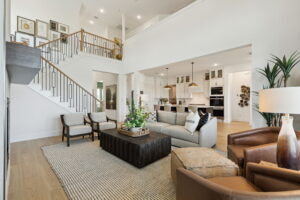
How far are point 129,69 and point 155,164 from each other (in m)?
5.53

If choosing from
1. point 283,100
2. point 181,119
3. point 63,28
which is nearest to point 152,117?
point 181,119

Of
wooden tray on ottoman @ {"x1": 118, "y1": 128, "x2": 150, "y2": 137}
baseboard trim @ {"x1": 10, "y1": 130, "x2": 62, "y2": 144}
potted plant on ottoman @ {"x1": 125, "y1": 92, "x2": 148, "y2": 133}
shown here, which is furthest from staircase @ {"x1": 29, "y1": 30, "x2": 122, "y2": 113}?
potted plant on ottoman @ {"x1": 125, "y1": 92, "x2": 148, "y2": 133}

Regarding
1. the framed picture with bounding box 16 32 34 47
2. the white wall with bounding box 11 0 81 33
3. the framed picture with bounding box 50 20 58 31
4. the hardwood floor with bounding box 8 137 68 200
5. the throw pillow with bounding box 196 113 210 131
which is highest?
the white wall with bounding box 11 0 81 33

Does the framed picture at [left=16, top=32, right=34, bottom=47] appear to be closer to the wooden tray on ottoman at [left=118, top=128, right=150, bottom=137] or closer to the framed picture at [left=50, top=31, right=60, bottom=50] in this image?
the framed picture at [left=50, top=31, right=60, bottom=50]

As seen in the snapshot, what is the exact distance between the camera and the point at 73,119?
4207 millimetres

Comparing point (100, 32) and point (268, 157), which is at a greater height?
point (100, 32)

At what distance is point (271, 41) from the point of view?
317cm

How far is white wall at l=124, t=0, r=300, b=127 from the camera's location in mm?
3010

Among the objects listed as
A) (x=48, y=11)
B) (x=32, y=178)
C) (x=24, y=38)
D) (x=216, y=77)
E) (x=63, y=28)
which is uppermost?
(x=48, y=11)

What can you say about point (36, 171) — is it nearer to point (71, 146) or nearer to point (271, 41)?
point (71, 146)

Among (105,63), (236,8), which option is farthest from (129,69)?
(236,8)

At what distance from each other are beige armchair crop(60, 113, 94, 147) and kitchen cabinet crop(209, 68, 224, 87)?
6335 millimetres

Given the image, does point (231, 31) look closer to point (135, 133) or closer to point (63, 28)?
point (135, 133)

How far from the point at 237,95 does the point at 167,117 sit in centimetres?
520
